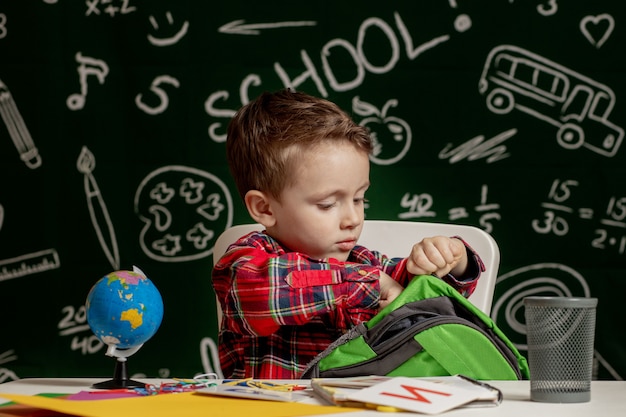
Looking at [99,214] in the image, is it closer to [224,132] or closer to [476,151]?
[224,132]

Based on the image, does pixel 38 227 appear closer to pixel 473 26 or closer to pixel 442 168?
pixel 442 168

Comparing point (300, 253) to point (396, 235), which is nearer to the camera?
point (300, 253)

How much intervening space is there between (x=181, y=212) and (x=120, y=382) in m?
1.50

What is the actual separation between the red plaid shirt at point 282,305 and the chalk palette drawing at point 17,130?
1.32 meters

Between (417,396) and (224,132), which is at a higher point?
(224,132)

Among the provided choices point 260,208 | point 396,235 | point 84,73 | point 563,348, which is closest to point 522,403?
point 563,348

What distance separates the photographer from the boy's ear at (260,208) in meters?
1.44

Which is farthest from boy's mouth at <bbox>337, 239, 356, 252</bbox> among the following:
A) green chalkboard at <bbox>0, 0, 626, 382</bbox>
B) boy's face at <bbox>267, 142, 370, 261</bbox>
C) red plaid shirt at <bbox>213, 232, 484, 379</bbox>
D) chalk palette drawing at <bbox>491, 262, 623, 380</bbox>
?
chalk palette drawing at <bbox>491, 262, 623, 380</bbox>

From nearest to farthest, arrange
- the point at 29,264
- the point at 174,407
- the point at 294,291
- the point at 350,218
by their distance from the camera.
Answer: the point at 174,407
the point at 294,291
the point at 350,218
the point at 29,264

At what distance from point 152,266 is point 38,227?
0.35 metres

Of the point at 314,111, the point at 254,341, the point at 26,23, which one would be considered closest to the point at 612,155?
the point at 314,111

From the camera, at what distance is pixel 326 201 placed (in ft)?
4.50

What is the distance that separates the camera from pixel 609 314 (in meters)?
2.49

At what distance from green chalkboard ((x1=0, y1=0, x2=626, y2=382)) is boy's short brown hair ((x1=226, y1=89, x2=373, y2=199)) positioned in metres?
1.01
